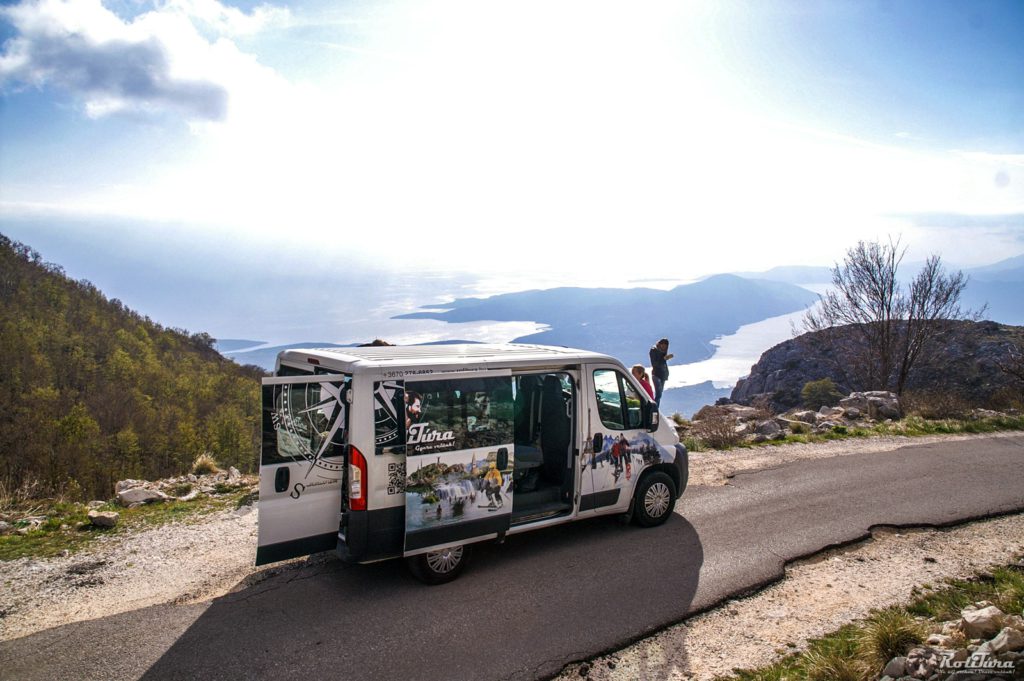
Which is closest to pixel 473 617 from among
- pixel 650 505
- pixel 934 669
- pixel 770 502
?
pixel 650 505

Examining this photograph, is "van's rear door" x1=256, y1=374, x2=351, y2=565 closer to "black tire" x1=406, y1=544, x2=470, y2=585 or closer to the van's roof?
the van's roof

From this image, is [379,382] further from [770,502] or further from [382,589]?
[770,502]

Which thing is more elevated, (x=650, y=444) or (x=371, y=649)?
(x=650, y=444)

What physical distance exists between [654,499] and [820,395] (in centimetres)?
2235

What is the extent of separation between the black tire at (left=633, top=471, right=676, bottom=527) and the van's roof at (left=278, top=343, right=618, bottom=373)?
1.75 metres

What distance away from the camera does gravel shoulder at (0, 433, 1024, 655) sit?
18.2 feet

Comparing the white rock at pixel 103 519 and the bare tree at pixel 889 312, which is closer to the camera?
the white rock at pixel 103 519

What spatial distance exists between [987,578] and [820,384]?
76.2 feet

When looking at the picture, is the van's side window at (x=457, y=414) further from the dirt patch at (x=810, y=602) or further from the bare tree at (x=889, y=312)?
the bare tree at (x=889, y=312)

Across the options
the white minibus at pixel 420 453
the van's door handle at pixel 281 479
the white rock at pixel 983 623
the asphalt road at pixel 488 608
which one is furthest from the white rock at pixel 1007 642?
the van's door handle at pixel 281 479

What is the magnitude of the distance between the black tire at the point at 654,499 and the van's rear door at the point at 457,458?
2.18 meters

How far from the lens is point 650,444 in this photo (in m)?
8.05

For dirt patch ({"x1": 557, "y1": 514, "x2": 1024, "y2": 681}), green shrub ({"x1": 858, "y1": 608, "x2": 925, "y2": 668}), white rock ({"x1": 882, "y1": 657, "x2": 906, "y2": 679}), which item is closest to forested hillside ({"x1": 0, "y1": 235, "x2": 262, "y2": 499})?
dirt patch ({"x1": 557, "y1": 514, "x2": 1024, "y2": 681})

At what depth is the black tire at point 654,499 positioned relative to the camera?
8070 mm
